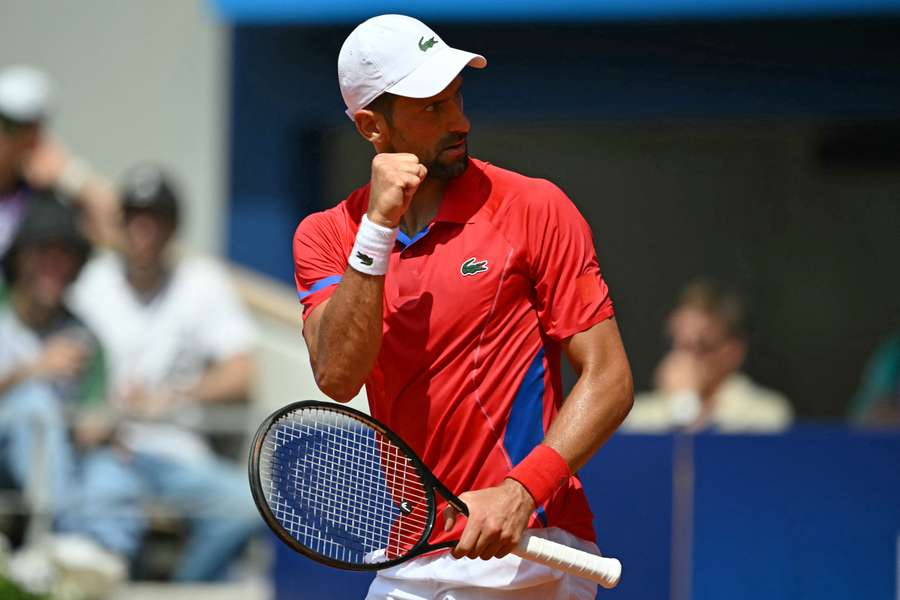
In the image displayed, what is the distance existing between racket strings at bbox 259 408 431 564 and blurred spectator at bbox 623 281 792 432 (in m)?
4.52

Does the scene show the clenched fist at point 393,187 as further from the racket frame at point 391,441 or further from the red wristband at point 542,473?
the red wristband at point 542,473

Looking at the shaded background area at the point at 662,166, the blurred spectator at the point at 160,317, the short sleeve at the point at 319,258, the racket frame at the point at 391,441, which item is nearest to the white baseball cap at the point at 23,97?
the blurred spectator at the point at 160,317

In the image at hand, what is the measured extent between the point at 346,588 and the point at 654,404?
2.45 metres

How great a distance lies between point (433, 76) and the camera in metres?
3.91

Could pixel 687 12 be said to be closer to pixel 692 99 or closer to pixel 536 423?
pixel 692 99

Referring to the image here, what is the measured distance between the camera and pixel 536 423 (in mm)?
4051

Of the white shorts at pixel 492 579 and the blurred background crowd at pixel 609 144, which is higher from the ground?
the white shorts at pixel 492 579

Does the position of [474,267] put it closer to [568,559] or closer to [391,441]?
[391,441]

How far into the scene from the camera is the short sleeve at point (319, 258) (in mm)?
4094

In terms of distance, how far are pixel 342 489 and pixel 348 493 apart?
0.7 inches

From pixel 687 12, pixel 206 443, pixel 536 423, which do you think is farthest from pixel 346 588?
pixel 687 12

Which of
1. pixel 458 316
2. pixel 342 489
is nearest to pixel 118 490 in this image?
pixel 342 489

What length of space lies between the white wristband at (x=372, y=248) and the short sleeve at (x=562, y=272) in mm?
368

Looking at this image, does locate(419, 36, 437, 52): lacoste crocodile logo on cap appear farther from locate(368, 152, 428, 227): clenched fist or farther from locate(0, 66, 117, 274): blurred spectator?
locate(0, 66, 117, 274): blurred spectator
